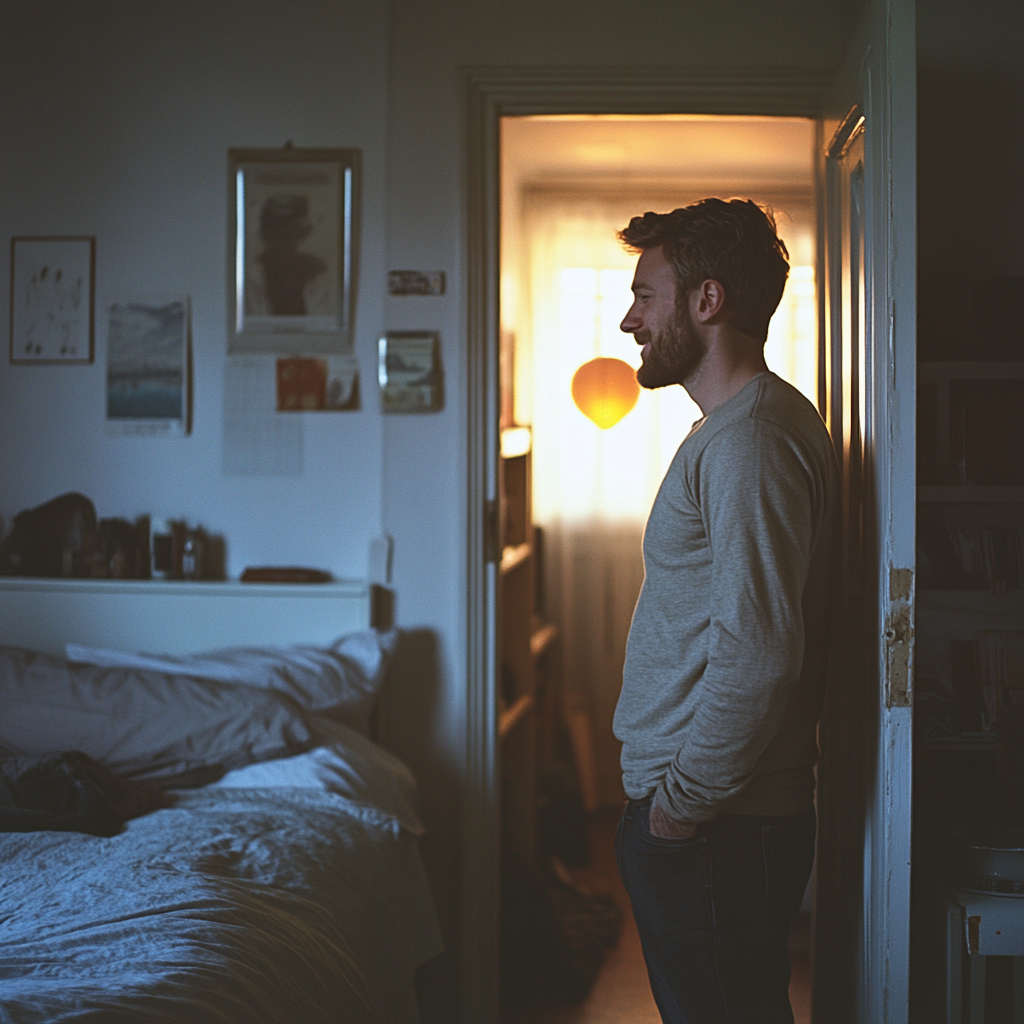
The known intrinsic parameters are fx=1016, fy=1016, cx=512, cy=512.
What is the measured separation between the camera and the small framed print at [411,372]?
7.88 ft

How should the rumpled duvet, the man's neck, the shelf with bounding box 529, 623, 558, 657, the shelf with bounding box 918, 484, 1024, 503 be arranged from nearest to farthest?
the rumpled duvet < the man's neck < the shelf with bounding box 918, 484, 1024, 503 < the shelf with bounding box 529, 623, 558, 657

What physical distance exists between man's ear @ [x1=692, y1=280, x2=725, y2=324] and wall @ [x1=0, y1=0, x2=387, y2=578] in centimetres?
119

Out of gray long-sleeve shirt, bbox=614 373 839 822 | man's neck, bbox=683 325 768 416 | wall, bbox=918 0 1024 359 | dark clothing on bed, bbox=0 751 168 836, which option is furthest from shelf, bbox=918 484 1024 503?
dark clothing on bed, bbox=0 751 168 836

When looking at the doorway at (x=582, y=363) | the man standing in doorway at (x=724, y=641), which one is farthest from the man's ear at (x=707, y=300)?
the doorway at (x=582, y=363)

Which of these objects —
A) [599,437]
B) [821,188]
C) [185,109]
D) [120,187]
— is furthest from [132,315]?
[599,437]

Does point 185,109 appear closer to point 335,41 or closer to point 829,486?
point 335,41

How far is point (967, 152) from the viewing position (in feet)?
6.86

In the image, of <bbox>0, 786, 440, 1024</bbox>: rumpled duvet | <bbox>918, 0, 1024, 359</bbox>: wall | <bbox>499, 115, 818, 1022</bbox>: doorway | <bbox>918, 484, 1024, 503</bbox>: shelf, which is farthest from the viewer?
<bbox>499, 115, 818, 1022</bbox>: doorway

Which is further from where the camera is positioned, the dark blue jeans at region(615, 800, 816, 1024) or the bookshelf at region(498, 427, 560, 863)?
the bookshelf at region(498, 427, 560, 863)

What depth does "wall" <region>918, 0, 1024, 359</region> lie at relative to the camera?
208 centimetres

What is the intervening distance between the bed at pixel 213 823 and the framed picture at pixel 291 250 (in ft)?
2.07

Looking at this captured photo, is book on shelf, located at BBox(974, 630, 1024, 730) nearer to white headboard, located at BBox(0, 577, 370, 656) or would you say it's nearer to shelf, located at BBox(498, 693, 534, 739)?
white headboard, located at BBox(0, 577, 370, 656)

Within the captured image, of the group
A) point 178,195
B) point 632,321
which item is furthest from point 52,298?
point 632,321

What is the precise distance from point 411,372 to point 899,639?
4.48 ft
